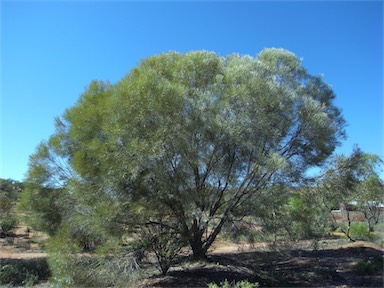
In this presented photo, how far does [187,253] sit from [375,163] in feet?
50.5

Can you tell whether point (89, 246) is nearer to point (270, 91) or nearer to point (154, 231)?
point (154, 231)

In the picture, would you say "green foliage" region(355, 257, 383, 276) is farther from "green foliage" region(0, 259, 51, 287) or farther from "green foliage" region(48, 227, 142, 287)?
"green foliage" region(0, 259, 51, 287)

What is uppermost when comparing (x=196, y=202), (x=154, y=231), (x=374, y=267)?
(x=196, y=202)

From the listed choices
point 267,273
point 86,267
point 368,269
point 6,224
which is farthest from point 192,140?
point 6,224

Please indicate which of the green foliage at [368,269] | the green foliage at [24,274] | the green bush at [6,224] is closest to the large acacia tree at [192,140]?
the green foliage at [24,274]

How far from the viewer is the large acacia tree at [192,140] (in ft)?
32.2

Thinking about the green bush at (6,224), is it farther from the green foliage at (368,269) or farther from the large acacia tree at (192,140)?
the green foliage at (368,269)

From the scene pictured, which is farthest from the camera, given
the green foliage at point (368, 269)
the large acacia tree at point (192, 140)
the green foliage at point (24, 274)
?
the green foliage at point (368, 269)

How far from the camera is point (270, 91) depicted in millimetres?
11180

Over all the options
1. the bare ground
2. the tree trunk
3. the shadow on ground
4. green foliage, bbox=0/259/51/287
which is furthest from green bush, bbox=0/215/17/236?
the tree trunk

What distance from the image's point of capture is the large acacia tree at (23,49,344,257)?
9.83 m

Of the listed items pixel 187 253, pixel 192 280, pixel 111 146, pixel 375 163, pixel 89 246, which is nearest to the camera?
pixel 111 146

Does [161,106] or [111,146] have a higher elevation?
[161,106]

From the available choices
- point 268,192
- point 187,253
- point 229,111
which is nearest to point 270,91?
point 229,111
